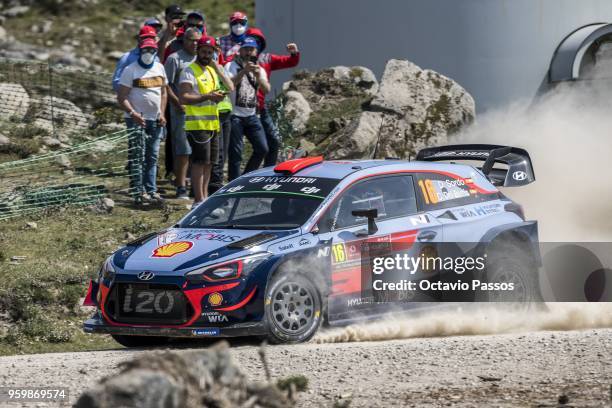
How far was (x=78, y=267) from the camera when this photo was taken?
14.5 meters

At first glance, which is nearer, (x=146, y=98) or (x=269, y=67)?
(x=146, y=98)

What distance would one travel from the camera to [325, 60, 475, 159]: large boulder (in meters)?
19.2

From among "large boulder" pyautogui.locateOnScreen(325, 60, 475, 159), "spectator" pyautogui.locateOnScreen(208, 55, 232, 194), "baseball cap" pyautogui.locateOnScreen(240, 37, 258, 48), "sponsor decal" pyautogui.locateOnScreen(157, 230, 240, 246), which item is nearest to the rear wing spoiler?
"sponsor decal" pyautogui.locateOnScreen(157, 230, 240, 246)

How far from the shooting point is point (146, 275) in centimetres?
1088

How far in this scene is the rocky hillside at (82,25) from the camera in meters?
38.0

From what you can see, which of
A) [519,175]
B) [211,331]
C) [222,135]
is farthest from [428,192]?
[222,135]

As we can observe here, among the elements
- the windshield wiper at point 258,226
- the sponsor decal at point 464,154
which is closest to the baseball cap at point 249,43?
the sponsor decal at point 464,154

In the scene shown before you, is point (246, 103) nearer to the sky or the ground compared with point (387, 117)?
nearer to the sky

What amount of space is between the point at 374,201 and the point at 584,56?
37.3 ft

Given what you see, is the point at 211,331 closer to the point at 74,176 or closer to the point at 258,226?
the point at 258,226

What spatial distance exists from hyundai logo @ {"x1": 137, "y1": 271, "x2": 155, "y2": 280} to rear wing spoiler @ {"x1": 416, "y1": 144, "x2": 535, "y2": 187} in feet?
13.3

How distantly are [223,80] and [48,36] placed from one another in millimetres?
26335

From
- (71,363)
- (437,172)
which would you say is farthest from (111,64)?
(71,363)

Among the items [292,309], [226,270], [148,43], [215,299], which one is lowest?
[292,309]
